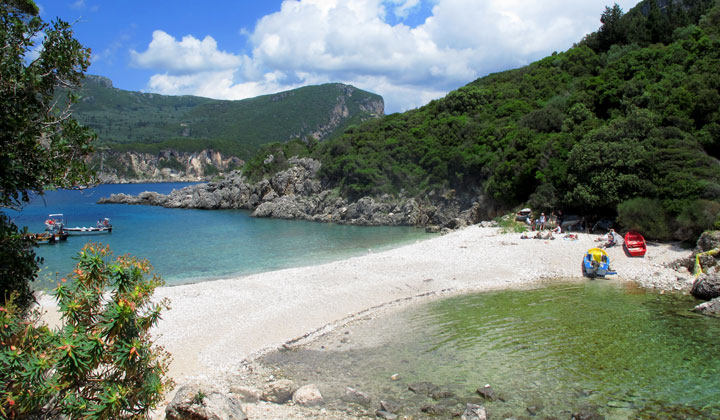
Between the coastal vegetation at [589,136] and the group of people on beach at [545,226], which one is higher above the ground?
the coastal vegetation at [589,136]

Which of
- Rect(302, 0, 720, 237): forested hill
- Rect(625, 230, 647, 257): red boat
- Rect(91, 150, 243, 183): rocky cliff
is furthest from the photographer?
Rect(91, 150, 243, 183): rocky cliff

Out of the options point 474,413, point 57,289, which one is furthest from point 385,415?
point 57,289

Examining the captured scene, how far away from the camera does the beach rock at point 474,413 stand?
8.07 m

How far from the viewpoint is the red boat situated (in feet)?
69.3

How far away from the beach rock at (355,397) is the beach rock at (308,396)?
528mm

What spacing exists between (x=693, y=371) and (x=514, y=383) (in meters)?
4.39

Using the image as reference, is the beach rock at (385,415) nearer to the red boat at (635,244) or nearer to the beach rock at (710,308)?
the beach rock at (710,308)

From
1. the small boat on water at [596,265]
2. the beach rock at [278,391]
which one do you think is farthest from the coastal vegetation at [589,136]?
the beach rock at [278,391]

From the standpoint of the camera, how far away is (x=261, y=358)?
1159cm

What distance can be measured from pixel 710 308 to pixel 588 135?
1824cm

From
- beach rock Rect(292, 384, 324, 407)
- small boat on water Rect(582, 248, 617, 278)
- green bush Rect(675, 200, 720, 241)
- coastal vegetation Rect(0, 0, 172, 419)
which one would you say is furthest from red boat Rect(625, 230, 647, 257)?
coastal vegetation Rect(0, 0, 172, 419)

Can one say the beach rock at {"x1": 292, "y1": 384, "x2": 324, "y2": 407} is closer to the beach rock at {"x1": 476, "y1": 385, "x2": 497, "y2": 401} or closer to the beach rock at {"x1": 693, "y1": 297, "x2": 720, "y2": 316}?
the beach rock at {"x1": 476, "y1": 385, "x2": 497, "y2": 401}

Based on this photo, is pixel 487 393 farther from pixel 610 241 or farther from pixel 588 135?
pixel 588 135

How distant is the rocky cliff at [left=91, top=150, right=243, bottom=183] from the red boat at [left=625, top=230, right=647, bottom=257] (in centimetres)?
16027
